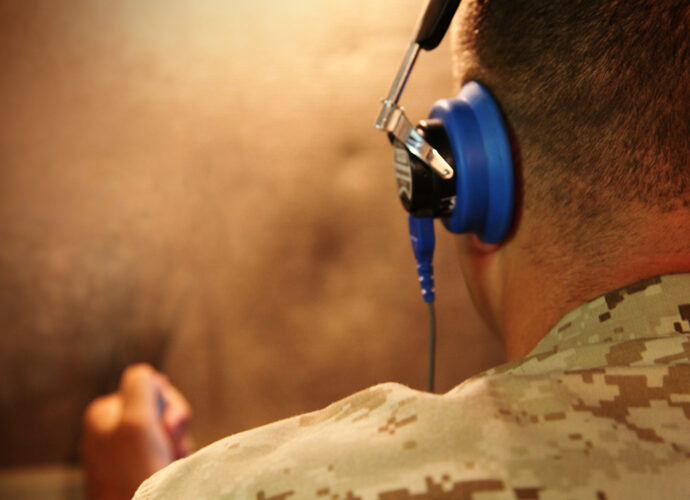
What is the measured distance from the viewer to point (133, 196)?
4.30ft

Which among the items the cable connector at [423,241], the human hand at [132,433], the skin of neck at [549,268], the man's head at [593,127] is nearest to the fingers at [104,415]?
the human hand at [132,433]

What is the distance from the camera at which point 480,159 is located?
0.61 meters

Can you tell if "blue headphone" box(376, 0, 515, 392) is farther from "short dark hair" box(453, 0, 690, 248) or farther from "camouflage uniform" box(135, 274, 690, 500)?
"camouflage uniform" box(135, 274, 690, 500)

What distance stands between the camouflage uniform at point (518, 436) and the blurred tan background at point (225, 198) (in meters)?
0.79

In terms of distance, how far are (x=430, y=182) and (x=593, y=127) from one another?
174mm

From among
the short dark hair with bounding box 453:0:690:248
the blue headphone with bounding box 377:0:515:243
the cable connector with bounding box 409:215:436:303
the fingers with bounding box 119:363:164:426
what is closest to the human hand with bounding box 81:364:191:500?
the fingers with bounding box 119:363:164:426

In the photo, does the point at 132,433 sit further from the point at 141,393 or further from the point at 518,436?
the point at 518,436

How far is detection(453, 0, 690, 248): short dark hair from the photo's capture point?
0.53 metres

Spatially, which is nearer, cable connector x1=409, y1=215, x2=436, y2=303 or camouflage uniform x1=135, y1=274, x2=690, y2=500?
camouflage uniform x1=135, y1=274, x2=690, y2=500

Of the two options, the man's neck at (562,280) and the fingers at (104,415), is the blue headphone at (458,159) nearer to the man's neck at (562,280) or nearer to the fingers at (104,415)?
the man's neck at (562,280)

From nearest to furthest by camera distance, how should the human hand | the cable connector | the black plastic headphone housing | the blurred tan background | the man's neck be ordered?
1. the man's neck
2. the black plastic headphone housing
3. the cable connector
4. the human hand
5. the blurred tan background

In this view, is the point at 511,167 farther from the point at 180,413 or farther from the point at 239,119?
the point at 180,413

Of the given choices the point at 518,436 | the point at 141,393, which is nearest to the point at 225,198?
the point at 141,393

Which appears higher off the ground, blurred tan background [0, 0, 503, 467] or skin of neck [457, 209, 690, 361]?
blurred tan background [0, 0, 503, 467]
